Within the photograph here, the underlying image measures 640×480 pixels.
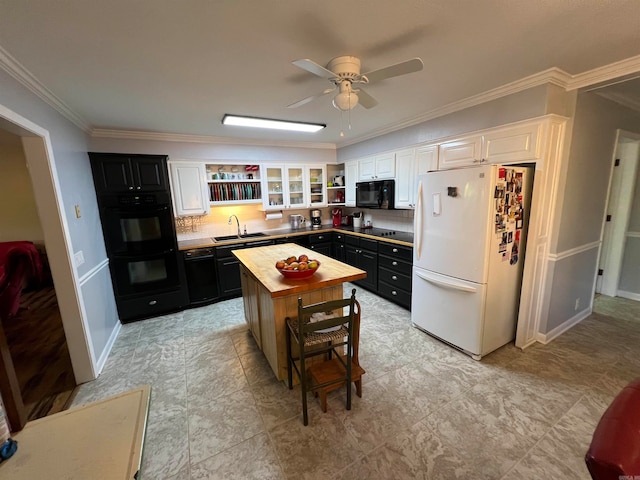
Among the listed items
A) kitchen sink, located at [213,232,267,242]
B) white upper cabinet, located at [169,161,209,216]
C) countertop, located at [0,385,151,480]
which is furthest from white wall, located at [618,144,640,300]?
white upper cabinet, located at [169,161,209,216]

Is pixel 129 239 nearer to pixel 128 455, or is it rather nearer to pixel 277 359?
pixel 277 359

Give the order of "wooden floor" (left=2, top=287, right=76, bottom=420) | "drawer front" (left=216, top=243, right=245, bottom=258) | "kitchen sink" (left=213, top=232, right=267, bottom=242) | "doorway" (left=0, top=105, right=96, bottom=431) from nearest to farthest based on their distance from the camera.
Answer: "doorway" (left=0, top=105, right=96, bottom=431)
"wooden floor" (left=2, top=287, right=76, bottom=420)
"drawer front" (left=216, top=243, right=245, bottom=258)
"kitchen sink" (left=213, top=232, right=267, bottom=242)

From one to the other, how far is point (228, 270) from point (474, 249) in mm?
3218

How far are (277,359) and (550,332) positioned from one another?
2.82 m

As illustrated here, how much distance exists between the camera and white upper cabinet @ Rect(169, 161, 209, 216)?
3.81 metres

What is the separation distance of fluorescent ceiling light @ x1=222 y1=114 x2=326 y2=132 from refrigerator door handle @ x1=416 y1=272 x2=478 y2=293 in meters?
2.38

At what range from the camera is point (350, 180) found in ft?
15.7

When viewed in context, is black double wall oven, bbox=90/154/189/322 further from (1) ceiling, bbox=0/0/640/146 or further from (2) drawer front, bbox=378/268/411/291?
(2) drawer front, bbox=378/268/411/291

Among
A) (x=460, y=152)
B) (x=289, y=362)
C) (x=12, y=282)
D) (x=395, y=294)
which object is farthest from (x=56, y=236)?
(x=460, y=152)

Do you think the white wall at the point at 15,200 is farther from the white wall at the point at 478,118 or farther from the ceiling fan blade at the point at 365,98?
the white wall at the point at 478,118

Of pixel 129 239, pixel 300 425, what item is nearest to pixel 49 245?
pixel 129 239

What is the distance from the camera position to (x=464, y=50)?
1.79 metres

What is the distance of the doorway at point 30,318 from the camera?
87.8 inches

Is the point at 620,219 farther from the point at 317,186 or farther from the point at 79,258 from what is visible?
the point at 79,258
